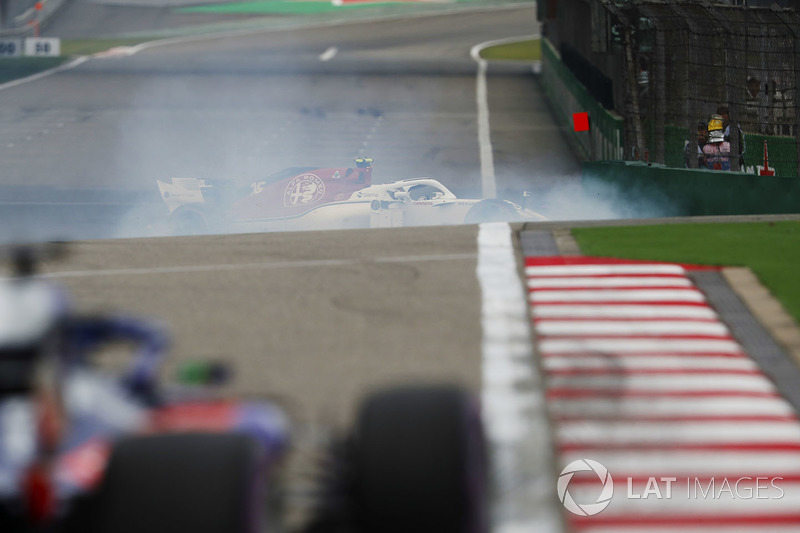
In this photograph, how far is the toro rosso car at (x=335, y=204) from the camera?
2064 cm

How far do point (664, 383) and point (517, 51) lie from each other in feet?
184

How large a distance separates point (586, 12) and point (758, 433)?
3095 cm

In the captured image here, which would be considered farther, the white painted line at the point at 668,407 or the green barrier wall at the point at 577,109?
the green barrier wall at the point at 577,109

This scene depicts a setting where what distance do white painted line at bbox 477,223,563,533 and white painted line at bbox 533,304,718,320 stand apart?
0.22 metres

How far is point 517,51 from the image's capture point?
2464 inches

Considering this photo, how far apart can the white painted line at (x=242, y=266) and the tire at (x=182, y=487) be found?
8345 millimetres

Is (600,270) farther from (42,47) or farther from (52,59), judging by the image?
(42,47)

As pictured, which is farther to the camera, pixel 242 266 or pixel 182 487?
pixel 242 266

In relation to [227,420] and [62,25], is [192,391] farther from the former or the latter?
[62,25]

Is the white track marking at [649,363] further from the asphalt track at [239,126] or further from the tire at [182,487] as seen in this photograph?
the asphalt track at [239,126]

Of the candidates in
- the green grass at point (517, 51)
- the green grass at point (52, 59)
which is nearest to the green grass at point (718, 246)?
the green grass at point (52, 59)

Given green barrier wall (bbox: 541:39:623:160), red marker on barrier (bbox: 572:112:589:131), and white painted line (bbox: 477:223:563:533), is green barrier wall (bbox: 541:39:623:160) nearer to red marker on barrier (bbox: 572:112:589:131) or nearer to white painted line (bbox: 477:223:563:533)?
red marker on barrier (bbox: 572:112:589:131)

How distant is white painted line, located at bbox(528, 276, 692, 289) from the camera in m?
10.9

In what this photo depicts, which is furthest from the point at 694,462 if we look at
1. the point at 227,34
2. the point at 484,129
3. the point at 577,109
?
the point at 227,34
